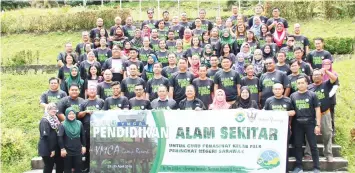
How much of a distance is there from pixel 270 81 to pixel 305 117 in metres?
1.24

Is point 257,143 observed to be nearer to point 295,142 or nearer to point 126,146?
point 295,142

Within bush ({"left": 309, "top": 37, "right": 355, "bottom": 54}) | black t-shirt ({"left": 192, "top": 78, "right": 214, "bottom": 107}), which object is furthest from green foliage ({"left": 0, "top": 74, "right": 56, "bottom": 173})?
bush ({"left": 309, "top": 37, "right": 355, "bottom": 54})

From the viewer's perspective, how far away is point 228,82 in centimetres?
1042

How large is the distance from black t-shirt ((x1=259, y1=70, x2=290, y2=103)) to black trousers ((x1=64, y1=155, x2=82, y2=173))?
396 centimetres

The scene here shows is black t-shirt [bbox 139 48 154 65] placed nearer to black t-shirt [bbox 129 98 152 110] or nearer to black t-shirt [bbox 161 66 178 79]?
black t-shirt [bbox 161 66 178 79]

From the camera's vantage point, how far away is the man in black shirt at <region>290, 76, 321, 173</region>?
9.34 m

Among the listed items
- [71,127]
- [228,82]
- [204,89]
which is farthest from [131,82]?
[228,82]

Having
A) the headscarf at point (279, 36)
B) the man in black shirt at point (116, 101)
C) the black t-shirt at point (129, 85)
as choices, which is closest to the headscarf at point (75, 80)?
the black t-shirt at point (129, 85)

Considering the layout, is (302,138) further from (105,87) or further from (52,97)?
(52,97)

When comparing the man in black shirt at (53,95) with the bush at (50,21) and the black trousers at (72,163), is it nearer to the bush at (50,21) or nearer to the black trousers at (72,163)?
the black trousers at (72,163)

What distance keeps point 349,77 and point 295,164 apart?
5.59 metres

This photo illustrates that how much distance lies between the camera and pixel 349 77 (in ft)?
47.1

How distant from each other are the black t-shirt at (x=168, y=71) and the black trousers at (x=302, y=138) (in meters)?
3.04

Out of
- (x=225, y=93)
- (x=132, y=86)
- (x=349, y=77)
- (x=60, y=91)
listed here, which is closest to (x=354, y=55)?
(x=349, y=77)
